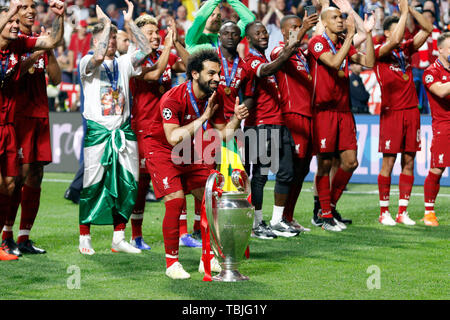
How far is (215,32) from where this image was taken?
31.1ft

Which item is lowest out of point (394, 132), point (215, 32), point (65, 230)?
point (65, 230)

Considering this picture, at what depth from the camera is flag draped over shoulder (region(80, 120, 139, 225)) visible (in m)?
8.12

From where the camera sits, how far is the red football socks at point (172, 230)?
685 centimetres

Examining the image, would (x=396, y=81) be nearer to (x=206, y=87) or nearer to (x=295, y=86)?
(x=295, y=86)

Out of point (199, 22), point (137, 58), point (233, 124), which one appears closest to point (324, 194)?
point (199, 22)

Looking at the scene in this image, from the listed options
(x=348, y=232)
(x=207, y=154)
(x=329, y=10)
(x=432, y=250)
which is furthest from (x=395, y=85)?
(x=207, y=154)

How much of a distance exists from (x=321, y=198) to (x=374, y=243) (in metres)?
A: 1.34

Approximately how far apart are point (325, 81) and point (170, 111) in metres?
3.25

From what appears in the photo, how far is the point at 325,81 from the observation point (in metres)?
9.59

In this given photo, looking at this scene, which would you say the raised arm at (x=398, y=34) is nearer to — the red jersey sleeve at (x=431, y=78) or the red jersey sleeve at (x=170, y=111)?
the red jersey sleeve at (x=431, y=78)

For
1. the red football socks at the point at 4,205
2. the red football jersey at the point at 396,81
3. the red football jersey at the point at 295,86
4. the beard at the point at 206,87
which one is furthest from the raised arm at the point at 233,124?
the red football jersey at the point at 396,81

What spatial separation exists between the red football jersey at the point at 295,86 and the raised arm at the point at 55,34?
9.85ft

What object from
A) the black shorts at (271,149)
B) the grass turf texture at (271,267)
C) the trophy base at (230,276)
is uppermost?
the black shorts at (271,149)
